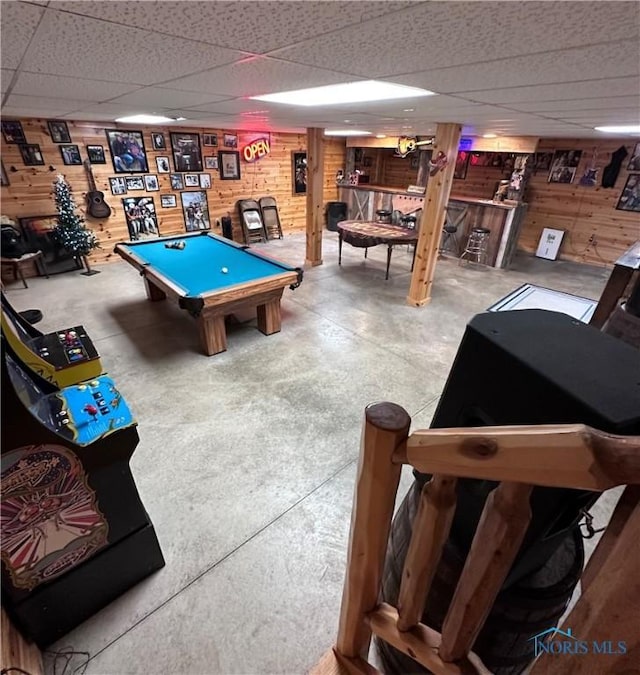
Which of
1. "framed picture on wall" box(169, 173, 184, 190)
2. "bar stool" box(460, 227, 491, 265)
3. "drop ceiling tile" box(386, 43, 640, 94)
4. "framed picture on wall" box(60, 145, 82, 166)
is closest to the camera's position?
"drop ceiling tile" box(386, 43, 640, 94)

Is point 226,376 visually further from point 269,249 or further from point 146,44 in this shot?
point 269,249

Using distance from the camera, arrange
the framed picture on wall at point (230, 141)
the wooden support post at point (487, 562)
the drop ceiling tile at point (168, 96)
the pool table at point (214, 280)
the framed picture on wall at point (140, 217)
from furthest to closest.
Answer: the framed picture on wall at point (230, 141) < the framed picture on wall at point (140, 217) < the pool table at point (214, 280) < the drop ceiling tile at point (168, 96) < the wooden support post at point (487, 562)

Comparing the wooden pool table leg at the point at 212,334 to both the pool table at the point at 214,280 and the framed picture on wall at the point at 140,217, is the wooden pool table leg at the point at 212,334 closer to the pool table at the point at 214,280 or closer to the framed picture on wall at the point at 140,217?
the pool table at the point at 214,280

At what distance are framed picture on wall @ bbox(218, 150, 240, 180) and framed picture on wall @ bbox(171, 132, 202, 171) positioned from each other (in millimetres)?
474

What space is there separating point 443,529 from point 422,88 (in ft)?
6.81

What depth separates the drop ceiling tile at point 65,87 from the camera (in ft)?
5.81

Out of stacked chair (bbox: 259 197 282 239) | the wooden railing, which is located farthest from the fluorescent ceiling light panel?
stacked chair (bbox: 259 197 282 239)

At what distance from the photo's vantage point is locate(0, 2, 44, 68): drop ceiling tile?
2.68 feet

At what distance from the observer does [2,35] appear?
101 cm

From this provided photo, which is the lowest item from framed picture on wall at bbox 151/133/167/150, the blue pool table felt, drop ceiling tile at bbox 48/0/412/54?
the blue pool table felt

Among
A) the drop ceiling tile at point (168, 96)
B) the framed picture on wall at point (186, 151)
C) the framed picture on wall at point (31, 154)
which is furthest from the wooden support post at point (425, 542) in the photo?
the framed picture on wall at point (186, 151)

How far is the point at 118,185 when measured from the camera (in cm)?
625

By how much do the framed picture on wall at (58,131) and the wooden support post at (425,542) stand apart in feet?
23.8

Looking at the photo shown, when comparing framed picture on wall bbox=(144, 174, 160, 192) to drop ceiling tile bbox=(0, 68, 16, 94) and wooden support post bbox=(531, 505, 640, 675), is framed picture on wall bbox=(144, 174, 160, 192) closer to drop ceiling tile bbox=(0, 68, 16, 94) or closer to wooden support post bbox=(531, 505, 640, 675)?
drop ceiling tile bbox=(0, 68, 16, 94)
